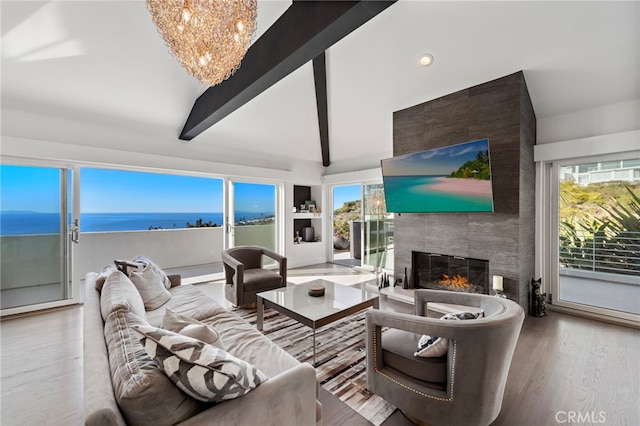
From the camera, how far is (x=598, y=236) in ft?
10.9

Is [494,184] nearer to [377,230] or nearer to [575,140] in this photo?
[575,140]

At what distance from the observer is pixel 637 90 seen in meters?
2.85

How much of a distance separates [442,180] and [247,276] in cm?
278

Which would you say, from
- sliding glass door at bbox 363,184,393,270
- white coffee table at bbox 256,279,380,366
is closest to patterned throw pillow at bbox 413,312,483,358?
white coffee table at bbox 256,279,380,366

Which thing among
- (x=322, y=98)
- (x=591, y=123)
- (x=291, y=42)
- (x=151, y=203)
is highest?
(x=322, y=98)

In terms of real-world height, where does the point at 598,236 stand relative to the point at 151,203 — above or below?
below

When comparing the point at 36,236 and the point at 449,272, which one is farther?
the point at 449,272

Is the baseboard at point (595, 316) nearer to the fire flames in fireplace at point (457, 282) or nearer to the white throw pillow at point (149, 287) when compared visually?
the fire flames in fireplace at point (457, 282)

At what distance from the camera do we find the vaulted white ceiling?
2.52 metres

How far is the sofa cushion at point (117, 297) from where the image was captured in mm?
1560

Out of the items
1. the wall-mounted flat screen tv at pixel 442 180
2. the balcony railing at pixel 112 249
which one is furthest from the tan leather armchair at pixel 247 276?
the wall-mounted flat screen tv at pixel 442 180

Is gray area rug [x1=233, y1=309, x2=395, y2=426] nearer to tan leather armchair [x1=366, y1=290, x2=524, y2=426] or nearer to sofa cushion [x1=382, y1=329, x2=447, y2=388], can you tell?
tan leather armchair [x1=366, y1=290, x2=524, y2=426]

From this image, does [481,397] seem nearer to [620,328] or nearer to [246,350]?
[246,350]

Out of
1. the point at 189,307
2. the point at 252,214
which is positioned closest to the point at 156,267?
the point at 189,307
